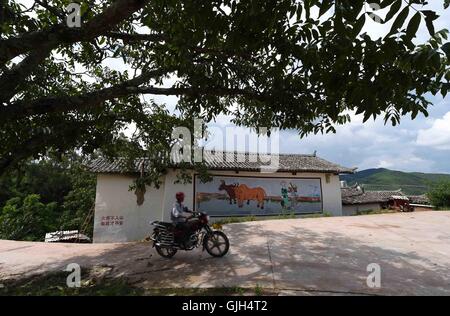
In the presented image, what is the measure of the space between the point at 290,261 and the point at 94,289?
12.5 feet

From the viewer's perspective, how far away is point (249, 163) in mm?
17844

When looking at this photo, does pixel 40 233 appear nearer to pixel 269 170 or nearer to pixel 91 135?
pixel 269 170

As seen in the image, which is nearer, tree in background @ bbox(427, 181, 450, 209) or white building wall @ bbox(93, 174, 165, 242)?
white building wall @ bbox(93, 174, 165, 242)

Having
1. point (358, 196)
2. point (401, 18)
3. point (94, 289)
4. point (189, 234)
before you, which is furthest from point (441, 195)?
point (401, 18)

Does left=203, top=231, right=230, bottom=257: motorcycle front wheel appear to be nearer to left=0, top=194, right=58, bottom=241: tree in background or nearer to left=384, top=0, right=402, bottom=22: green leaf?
left=384, top=0, right=402, bottom=22: green leaf

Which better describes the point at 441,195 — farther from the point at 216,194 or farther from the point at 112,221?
the point at 112,221

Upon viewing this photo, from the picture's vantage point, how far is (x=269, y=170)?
17906 mm

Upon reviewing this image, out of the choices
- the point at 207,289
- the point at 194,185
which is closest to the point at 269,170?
the point at 194,185

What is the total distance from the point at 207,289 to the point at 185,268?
1542 millimetres

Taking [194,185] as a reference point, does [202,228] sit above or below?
below

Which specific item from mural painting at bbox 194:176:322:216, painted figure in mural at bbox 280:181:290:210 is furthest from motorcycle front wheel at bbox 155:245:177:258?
painted figure in mural at bbox 280:181:290:210

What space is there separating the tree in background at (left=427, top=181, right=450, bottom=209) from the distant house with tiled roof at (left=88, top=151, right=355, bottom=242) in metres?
7.45

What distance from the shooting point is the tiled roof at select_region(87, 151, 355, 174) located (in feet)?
53.1
